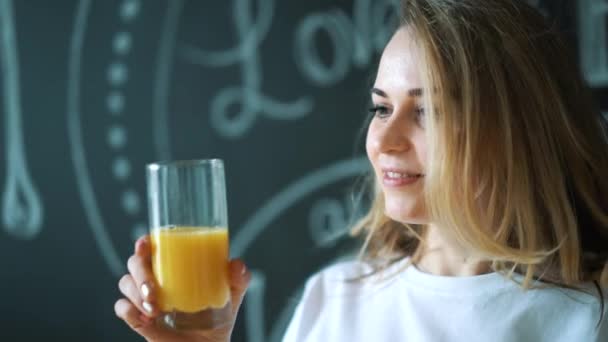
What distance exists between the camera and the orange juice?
866mm

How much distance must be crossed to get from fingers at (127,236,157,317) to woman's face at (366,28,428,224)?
365 mm

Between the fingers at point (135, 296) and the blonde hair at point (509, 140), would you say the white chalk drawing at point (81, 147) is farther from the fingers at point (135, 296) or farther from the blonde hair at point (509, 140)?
the blonde hair at point (509, 140)

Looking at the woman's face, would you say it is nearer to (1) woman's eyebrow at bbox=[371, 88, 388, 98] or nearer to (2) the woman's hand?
(1) woman's eyebrow at bbox=[371, 88, 388, 98]

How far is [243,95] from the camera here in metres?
1.67

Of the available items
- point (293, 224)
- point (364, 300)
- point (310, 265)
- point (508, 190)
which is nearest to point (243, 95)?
point (293, 224)

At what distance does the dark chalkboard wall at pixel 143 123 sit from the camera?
1657 millimetres

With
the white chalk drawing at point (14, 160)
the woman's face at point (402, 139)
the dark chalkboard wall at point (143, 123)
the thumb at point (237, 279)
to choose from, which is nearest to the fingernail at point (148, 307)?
the thumb at point (237, 279)

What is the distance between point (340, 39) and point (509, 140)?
2.38 ft

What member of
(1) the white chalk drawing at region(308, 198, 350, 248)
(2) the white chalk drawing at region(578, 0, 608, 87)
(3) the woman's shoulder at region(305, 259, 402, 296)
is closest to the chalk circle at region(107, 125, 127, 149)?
(1) the white chalk drawing at region(308, 198, 350, 248)

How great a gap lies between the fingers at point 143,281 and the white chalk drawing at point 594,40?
3.52ft

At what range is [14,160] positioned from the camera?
1.67 metres

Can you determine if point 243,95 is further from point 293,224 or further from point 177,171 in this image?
Answer: point 177,171

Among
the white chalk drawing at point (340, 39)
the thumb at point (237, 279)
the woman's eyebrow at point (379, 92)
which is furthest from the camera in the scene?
the white chalk drawing at point (340, 39)

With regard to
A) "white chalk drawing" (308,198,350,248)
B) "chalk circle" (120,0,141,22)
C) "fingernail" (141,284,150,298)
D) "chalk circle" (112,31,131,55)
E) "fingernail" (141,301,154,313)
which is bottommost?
"white chalk drawing" (308,198,350,248)
